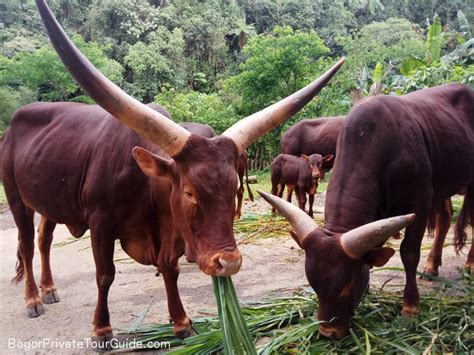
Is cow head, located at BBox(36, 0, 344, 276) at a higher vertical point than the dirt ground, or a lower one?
higher

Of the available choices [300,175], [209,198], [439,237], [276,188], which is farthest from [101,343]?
[276,188]

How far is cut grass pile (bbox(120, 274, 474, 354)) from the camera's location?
3.06 meters

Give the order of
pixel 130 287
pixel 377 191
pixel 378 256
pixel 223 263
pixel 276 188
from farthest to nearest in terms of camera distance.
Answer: pixel 276 188, pixel 130 287, pixel 377 191, pixel 378 256, pixel 223 263

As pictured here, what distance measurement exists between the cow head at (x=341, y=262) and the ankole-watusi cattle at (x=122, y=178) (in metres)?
0.76

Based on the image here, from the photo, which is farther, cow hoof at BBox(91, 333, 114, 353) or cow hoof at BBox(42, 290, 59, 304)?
cow hoof at BBox(42, 290, 59, 304)

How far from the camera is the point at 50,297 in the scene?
4.60m

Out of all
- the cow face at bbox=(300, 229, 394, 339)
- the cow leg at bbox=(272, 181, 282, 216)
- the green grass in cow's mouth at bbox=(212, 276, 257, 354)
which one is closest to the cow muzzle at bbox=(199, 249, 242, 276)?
the green grass in cow's mouth at bbox=(212, 276, 257, 354)

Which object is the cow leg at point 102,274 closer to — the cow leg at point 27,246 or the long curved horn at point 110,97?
the long curved horn at point 110,97

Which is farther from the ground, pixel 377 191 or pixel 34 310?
pixel 377 191

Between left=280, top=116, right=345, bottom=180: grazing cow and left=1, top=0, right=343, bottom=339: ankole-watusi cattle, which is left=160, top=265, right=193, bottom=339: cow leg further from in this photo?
left=280, top=116, right=345, bottom=180: grazing cow

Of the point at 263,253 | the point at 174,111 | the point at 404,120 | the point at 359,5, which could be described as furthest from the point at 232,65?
the point at 404,120

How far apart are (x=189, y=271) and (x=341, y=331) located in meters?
2.72

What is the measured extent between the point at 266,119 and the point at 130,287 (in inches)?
110

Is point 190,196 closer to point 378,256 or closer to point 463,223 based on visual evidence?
point 378,256
